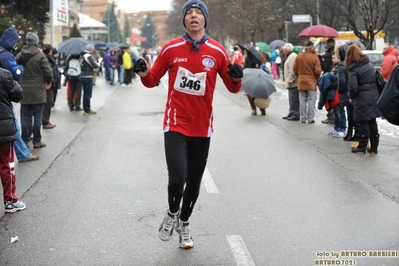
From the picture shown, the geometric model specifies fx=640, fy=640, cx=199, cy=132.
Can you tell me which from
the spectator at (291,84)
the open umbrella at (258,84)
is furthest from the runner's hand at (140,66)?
the open umbrella at (258,84)

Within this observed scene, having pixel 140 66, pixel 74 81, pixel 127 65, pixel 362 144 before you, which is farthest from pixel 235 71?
pixel 127 65

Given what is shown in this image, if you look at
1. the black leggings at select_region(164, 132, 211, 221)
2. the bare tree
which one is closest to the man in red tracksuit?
the black leggings at select_region(164, 132, 211, 221)

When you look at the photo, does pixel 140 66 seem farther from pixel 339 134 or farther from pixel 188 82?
A: pixel 339 134

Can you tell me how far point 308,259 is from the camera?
5273mm

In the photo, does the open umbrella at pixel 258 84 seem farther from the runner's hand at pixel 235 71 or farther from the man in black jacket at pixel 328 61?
the runner's hand at pixel 235 71

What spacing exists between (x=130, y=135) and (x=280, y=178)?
524 cm

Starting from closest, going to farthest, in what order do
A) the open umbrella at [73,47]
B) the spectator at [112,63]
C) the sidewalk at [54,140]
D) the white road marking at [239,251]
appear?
the white road marking at [239,251]
the sidewalk at [54,140]
the open umbrella at [73,47]
the spectator at [112,63]

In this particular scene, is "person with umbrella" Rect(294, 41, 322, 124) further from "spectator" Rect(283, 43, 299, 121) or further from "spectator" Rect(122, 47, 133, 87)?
"spectator" Rect(122, 47, 133, 87)

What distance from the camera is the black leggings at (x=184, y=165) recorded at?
17.3 feet

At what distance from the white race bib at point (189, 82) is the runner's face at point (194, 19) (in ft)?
1.16

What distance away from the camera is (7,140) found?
689 cm

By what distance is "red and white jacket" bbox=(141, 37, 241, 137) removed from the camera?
5301 millimetres

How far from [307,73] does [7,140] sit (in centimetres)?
913

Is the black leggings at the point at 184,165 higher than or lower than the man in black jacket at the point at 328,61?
lower
